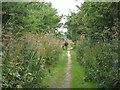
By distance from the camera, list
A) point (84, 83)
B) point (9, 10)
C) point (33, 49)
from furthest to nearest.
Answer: point (9, 10) < point (84, 83) < point (33, 49)

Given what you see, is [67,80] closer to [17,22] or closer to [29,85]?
[29,85]

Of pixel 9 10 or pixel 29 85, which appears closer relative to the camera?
pixel 29 85

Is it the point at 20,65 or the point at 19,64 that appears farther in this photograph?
the point at 19,64

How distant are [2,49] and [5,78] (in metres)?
0.84

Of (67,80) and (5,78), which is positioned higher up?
(5,78)

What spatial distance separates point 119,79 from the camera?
16.3 feet

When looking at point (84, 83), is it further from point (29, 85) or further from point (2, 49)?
point (2, 49)

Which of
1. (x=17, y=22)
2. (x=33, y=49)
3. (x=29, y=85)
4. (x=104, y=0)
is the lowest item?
(x=29, y=85)

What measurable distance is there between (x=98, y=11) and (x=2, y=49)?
5.12 metres

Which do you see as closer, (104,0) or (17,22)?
(104,0)

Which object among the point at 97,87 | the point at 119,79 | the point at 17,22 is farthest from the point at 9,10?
the point at 119,79

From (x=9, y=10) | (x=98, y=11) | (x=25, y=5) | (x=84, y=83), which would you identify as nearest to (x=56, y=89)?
(x=84, y=83)

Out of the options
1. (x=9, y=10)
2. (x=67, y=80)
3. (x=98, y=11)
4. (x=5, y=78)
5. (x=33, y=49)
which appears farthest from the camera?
(x=9, y=10)

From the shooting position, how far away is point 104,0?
7.66 meters
